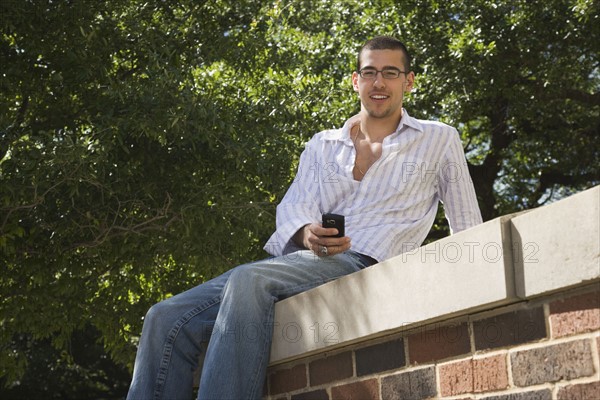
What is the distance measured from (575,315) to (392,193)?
4.84 ft

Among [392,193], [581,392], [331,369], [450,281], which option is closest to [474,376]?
[450,281]

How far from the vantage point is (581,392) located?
235cm

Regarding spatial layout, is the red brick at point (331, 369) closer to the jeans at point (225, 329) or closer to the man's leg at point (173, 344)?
the jeans at point (225, 329)

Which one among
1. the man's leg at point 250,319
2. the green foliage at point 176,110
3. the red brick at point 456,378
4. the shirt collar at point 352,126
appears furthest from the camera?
the green foliage at point 176,110

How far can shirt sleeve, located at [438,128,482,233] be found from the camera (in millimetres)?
3863

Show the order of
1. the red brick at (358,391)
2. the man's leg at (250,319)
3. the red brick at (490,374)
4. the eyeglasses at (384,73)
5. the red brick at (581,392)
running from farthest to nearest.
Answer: the eyeglasses at (384,73) → the man's leg at (250,319) → the red brick at (358,391) → the red brick at (490,374) → the red brick at (581,392)

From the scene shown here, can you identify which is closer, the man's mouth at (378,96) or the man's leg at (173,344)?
the man's leg at (173,344)

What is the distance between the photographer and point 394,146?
391 centimetres

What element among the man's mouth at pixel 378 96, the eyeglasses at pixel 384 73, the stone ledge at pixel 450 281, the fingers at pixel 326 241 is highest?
the eyeglasses at pixel 384 73

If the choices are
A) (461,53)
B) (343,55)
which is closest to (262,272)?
(461,53)

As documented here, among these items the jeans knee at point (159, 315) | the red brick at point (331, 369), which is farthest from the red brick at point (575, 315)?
the jeans knee at point (159, 315)

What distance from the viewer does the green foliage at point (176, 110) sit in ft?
29.6

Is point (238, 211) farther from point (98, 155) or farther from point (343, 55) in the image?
point (343, 55)

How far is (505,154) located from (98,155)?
9.13 metres
